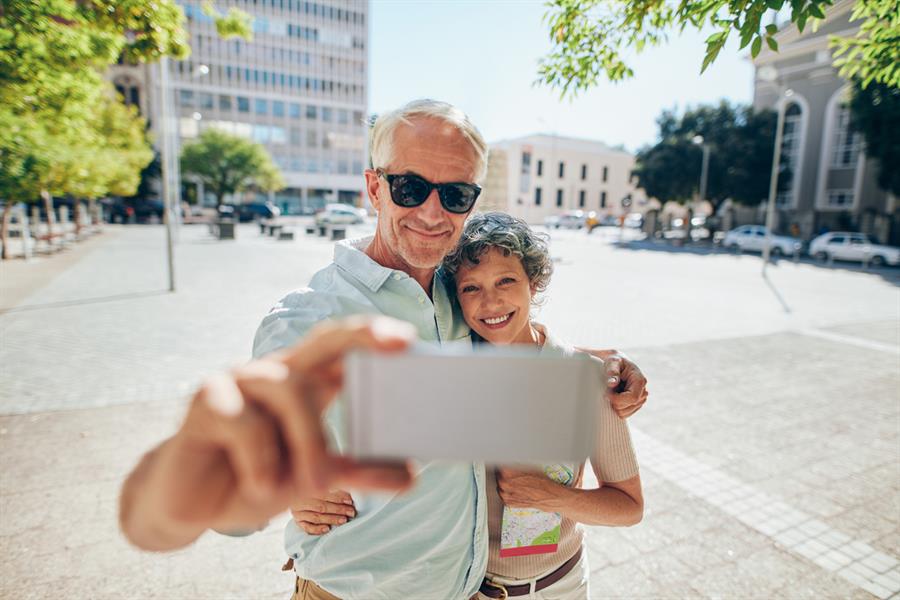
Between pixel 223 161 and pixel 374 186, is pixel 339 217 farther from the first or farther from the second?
pixel 374 186

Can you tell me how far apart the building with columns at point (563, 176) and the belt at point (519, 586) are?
60.1 meters

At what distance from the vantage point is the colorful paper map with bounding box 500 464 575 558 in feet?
5.69

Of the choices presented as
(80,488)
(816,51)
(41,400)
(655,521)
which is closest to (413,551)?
(655,521)

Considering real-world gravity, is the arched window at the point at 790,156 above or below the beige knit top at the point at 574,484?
above

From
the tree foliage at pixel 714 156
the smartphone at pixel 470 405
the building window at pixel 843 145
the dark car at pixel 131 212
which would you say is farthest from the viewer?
the dark car at pixel 131 212

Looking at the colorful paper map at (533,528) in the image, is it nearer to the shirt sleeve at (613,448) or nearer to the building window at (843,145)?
the shirt sleeve at (613,448)

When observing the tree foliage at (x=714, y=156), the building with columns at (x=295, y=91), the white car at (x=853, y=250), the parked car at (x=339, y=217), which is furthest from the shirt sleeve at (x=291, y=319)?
the building with columns at (x=295, y=91)

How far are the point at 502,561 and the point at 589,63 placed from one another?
3099mm

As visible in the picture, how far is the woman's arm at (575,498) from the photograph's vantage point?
5.41 ft

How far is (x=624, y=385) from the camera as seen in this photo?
1.91 m

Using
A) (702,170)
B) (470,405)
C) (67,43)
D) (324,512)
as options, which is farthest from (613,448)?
(702,170)

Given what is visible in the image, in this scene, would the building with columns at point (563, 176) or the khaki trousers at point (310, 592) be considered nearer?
the khaki trousers at point (310, 592)

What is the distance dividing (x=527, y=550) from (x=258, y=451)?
4.63 feet

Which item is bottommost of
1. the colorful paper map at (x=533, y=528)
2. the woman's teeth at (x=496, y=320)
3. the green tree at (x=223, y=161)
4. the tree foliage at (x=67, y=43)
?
the colorful paper map at (x=533, y=528)
